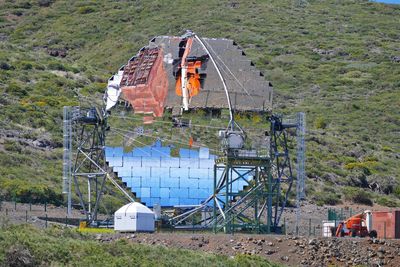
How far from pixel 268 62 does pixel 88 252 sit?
301ft

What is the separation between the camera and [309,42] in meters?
150

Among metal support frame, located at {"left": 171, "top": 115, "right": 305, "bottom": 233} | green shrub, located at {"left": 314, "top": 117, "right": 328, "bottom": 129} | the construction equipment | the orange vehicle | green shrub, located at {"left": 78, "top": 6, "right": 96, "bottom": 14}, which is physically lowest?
the construction equipment

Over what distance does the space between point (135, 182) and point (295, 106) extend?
193ft

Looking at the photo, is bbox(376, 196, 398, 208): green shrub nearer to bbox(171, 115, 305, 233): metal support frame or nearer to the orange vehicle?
bbox(171, 115, 305, 233): metal support frame

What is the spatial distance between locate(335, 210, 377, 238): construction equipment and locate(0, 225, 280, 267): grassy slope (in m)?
8.79

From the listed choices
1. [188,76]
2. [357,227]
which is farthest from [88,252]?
[357,227]

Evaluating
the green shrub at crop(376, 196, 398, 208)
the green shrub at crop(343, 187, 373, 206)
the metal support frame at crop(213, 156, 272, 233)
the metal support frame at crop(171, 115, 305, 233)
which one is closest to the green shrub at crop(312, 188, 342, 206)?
the green shrub at crop(343, 187, 373, 206)

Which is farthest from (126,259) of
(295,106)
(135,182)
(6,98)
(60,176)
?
(295,106)

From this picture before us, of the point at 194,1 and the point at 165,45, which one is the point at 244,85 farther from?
the point at 194,1

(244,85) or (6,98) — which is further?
(6,98)

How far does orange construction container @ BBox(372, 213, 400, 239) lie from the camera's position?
6047 centimetres

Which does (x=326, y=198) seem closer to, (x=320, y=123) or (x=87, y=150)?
(x=87, y=150)

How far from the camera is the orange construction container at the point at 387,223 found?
6047cm

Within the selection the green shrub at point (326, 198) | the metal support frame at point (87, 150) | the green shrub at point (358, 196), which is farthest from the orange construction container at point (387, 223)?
the green shrub at point (358, 196)
